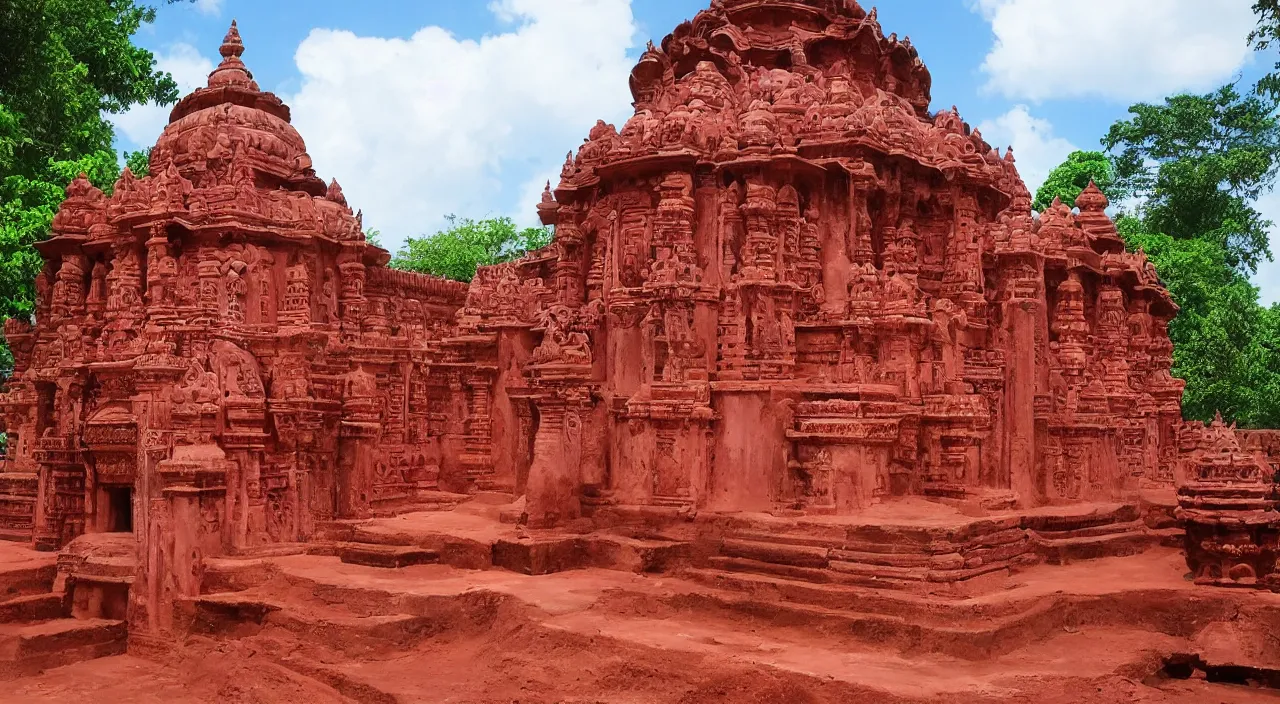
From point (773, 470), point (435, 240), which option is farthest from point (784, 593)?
point (435, 240)

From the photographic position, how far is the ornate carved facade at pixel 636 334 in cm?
1361

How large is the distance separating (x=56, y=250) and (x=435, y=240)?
21696 millimetres

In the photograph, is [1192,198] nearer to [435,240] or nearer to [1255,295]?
[1255,295]

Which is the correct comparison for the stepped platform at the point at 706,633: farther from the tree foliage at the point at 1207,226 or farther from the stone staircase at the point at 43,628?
the tree foliage at the point at 1207,226

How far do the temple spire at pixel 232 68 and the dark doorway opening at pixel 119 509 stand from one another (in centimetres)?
664

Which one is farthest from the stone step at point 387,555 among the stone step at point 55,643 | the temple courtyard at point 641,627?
the stone step at point 55,643

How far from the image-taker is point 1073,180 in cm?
3092

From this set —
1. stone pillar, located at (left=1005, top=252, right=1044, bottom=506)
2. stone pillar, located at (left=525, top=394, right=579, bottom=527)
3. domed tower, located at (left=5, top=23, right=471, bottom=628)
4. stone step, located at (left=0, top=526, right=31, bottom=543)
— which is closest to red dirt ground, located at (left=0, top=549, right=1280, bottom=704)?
stone pillar, located at (left=525, top=394, right=579, bottom=527)

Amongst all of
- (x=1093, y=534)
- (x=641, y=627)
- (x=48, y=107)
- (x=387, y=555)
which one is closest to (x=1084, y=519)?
(x=1093, y=534)

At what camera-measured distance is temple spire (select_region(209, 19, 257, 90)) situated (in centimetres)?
1777

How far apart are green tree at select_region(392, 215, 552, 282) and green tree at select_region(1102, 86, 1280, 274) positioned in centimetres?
1865

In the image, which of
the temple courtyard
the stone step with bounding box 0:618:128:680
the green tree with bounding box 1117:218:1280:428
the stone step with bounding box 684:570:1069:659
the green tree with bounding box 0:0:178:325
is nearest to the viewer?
the temple courtyard

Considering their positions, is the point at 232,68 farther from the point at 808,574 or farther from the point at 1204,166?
the point at 1204,166

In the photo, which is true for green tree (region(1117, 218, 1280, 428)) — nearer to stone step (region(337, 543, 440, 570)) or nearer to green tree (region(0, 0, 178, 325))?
stone step (region(337, 543, 440, 570))
